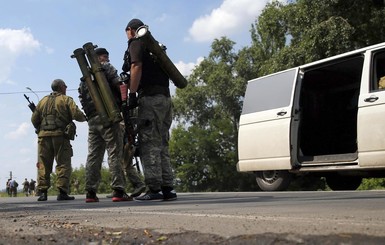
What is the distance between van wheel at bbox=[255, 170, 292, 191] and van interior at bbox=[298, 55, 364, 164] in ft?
1.64

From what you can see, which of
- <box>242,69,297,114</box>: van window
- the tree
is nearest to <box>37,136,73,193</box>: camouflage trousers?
<box>242,69,297,114</box>: van window

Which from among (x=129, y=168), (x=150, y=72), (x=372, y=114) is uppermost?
(x=150, y=72)

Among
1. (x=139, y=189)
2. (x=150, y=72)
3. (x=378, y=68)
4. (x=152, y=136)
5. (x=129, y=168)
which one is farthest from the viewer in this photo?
(x=129, y=168)

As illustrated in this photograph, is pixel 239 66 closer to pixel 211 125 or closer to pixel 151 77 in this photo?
pixel 211 125

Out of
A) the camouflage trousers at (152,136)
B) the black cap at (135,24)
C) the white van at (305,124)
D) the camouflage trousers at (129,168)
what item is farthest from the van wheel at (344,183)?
the black cap at (135,24)

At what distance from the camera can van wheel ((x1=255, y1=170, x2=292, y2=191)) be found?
8625mm

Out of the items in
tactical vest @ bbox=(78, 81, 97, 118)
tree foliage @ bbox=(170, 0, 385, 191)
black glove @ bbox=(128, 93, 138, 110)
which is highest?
tree foliage @ bbox=(170, 0, 385, 191)

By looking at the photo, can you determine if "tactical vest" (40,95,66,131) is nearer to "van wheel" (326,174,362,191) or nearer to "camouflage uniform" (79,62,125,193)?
"camouflage uniform" (79,62,125,193)

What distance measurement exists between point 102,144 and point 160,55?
1.55 m

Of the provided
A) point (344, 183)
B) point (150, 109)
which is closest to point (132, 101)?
point (150, 109)

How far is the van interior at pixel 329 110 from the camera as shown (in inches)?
340

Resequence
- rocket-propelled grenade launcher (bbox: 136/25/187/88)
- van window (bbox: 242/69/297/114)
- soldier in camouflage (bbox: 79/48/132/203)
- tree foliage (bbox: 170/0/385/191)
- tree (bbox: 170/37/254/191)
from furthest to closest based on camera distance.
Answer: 1. tree (bbox: 170/37/254/191)
2. tree foliage (bbox: 170/0/385/191)
3. van window (bbox: 242/69/297/114)
4. soldier in camouflage (bbox: 79/48/132/203)
5. rocket-propelled grenade launcher (bbox: 136/25/187/88)

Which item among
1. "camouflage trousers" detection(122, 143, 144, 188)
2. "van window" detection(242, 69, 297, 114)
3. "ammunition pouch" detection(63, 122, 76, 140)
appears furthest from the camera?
"van window" detection(242, 69, 297, 114)

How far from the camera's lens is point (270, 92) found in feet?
28.8
